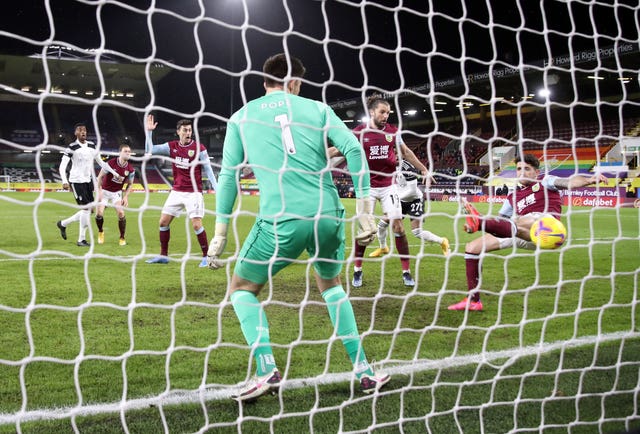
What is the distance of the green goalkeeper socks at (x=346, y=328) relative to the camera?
3.00m

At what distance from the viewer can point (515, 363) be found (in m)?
3.43

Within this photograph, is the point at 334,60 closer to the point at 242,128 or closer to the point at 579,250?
the point at 579,250

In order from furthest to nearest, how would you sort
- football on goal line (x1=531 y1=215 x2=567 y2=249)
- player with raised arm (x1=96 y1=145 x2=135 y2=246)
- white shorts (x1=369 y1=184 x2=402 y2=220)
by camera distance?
player with raised arm (x1=96 y1=145 x2=135 y2=246) → white shorts (x1=369 y1=184 x2=402 y2=220) → football on goal line (x1=531 y1=215 x2=567 y2=249)

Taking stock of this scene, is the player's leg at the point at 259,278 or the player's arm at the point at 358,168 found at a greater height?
the player's arm at the point at 358,168

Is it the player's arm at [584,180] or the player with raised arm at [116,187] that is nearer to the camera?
the player's arm at [584,180]

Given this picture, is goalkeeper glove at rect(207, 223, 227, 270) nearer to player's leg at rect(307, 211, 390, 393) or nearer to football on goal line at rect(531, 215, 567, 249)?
player's leg at rect(307, 211, 390, 393)

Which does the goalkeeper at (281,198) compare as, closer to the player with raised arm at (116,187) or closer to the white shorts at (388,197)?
the white shorts at (388,197)

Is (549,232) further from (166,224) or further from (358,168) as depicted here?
(166,224)

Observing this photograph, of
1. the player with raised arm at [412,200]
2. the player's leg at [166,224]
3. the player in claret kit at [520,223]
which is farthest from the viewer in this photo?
the player's leg at [166,224]

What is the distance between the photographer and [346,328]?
3.05m

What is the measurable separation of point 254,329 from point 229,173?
811 mm

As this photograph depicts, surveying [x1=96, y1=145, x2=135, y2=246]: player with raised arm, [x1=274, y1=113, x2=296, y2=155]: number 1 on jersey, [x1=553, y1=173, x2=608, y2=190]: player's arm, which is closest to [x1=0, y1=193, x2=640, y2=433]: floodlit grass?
[x1=553, y1=173, x2=608, y2=190]: player's arm

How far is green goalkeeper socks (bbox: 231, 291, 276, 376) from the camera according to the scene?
9.48 ft

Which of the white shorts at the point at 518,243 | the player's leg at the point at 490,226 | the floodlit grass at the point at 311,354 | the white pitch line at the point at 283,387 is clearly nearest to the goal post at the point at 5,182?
the floodlit grass at the point at 311,354
